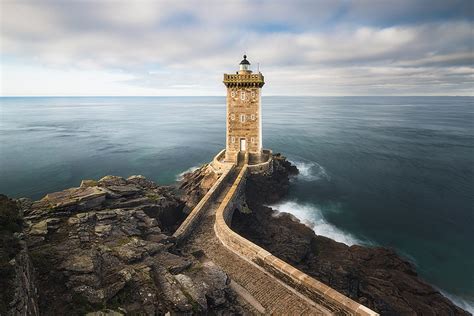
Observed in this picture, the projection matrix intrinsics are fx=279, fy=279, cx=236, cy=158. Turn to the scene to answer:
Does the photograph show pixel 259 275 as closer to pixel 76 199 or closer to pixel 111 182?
pixel 76 199

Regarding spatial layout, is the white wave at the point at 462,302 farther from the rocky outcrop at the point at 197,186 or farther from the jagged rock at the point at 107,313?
the jagged rock at the point at 107,313

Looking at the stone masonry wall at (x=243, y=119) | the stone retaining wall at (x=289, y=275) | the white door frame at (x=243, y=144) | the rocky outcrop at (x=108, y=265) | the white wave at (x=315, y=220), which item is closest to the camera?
the rocky outcrop at (x=108, y=265)

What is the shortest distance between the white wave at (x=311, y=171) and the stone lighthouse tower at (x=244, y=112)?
11.7 m

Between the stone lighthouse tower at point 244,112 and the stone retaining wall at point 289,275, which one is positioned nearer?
the stone retaining wall at point 289,275

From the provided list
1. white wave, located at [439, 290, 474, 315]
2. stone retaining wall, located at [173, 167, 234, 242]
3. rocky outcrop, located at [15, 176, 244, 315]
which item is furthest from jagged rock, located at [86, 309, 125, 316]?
white wave, located at [439, 290, 474, 315]

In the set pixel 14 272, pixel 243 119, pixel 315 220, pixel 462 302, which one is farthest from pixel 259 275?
pixel 243 119

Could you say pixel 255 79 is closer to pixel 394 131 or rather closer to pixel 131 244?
pixel 131 244

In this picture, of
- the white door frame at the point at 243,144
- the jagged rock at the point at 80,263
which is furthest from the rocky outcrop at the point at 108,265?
the white door frame at the point at 243,144

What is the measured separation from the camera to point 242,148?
32.1 metres

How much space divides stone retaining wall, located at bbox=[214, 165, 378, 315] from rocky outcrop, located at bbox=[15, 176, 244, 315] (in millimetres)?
2334

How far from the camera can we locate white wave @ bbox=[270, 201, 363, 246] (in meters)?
24.5

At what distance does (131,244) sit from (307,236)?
14.4 metres

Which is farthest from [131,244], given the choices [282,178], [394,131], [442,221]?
[394,131]

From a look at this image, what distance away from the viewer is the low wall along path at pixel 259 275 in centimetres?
1064
